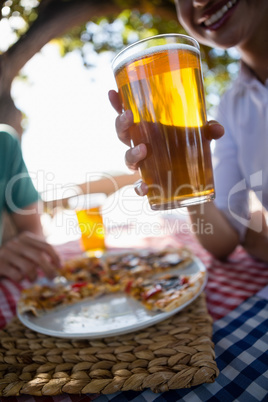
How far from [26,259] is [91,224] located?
0.59 m

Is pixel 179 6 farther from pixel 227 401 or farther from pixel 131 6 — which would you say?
pixel 131 6

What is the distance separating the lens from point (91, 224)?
181cm

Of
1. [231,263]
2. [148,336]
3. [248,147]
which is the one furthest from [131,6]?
[148,336]

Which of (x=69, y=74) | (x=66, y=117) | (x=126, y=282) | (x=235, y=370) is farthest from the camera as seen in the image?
(x=66, y=117)

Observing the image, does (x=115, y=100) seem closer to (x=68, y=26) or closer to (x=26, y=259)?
(x=26, y=259)

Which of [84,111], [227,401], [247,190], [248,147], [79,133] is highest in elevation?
[84,111]

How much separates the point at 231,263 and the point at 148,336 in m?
0.69

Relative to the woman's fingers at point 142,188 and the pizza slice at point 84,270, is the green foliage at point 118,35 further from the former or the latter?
the woman's fingers at point 142,188

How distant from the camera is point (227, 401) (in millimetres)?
549

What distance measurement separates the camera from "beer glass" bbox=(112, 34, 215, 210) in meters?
0.75

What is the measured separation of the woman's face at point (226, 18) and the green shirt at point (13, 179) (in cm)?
140

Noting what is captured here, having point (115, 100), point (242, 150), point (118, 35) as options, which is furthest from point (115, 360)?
point (118, 35)

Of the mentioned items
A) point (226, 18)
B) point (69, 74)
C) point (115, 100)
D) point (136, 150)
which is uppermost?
point (69, 74)

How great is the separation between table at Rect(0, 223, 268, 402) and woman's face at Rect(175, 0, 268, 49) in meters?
0.99
